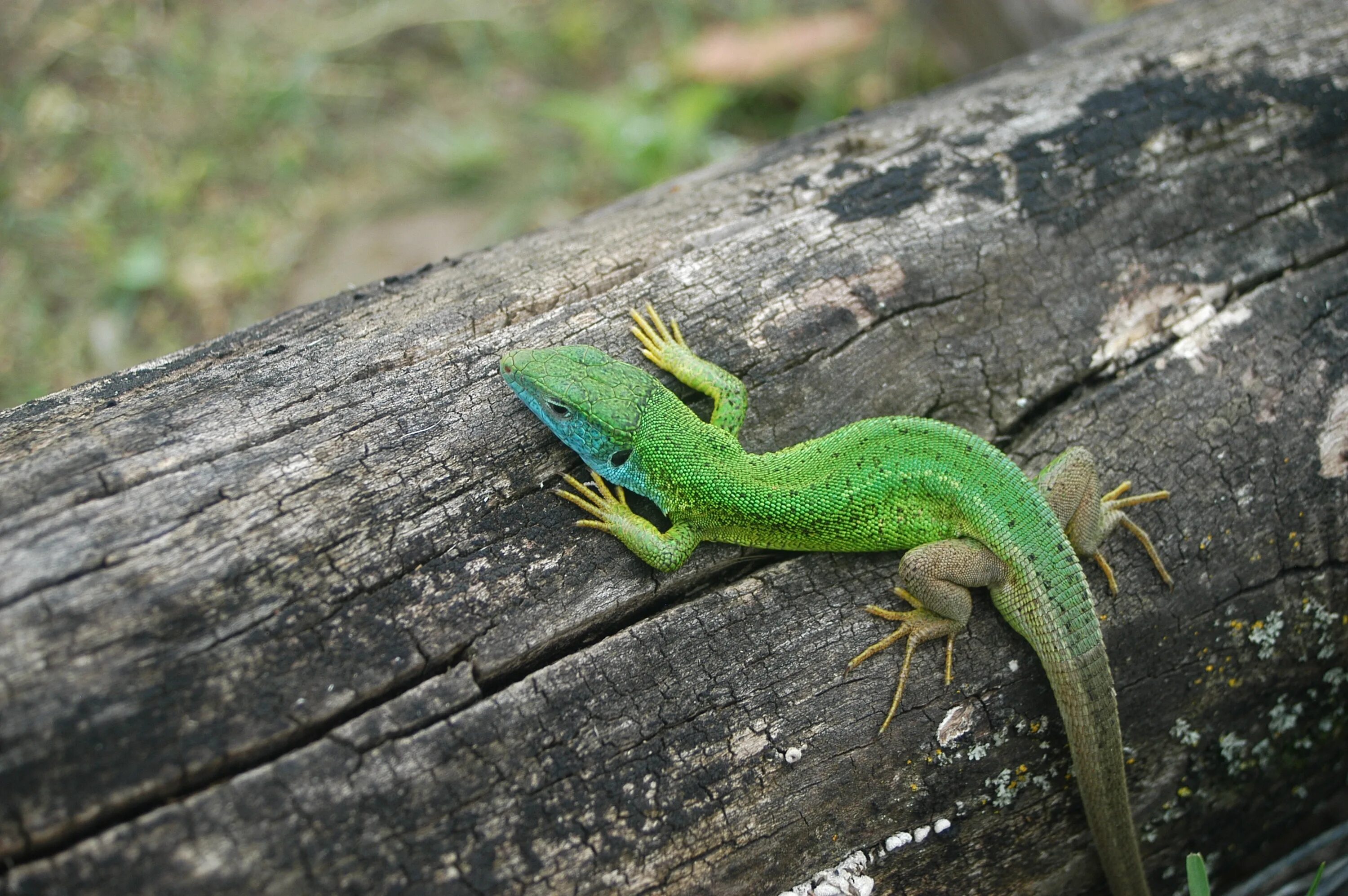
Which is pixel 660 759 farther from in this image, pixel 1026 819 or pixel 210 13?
pixel 210 13

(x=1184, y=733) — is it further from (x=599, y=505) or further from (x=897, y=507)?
(x=599, y=505)

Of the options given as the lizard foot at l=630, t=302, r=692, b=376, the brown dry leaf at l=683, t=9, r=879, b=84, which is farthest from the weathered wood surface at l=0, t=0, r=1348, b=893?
the brown dry leaf at l=683, t=9, r=879, b=84

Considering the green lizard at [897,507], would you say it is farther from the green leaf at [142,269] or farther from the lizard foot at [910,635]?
the green leaf at [142,269]

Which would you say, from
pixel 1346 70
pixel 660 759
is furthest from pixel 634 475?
pixel 1346 70

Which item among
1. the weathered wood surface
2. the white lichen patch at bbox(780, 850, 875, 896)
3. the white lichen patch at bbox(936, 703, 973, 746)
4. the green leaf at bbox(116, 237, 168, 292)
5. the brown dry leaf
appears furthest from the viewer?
the brown dry leaf

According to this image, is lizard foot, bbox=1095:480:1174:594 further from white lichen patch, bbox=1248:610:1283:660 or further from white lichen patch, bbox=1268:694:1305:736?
white lichen patch, bbox=1268:694:1305:736

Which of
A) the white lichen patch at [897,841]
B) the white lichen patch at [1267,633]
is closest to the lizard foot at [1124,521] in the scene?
the white lichen patch at [1267,633]
